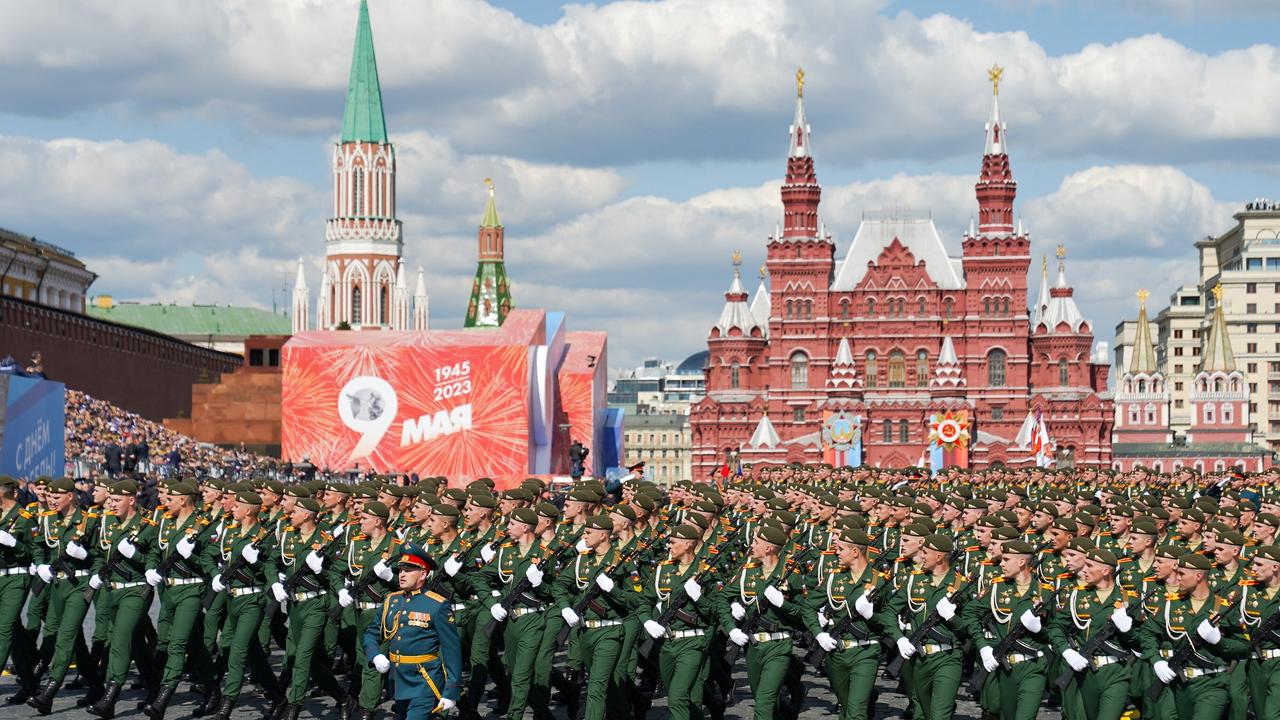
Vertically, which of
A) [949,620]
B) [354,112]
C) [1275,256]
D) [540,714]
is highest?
[354,112]

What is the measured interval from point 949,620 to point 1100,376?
303ft

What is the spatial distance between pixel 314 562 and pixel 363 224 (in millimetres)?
134591

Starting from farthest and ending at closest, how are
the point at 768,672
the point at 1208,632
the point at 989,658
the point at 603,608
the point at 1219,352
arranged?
the point at 1219,352, the point at 603,608, the point at 768,672, the point at 989,658, the point at 1208,632

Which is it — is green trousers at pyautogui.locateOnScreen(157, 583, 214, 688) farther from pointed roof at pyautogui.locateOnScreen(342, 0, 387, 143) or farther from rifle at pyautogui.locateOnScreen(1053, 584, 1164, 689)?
pointed roof at pyautogui.locateOnScreen(342, 0, 387, 143)

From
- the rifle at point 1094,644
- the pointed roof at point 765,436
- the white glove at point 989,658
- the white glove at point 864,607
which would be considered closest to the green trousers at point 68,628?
the white glove at point 864,607

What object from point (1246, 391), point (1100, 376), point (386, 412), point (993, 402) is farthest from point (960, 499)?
point (1246, 391)

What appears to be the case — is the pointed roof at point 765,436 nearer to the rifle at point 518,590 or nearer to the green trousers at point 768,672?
the rifle at point 518,590

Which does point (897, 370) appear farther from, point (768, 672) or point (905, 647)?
point (905, 647)

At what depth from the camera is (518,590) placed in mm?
15375

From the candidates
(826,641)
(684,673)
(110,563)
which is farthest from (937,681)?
(110,563)

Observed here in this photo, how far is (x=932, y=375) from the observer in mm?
96875

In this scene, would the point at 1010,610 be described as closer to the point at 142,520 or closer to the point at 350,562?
the point at 350,562

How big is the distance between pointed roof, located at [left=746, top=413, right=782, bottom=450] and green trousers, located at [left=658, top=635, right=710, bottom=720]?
80681 millimetres

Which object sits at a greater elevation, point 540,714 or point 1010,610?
point 1010,610
